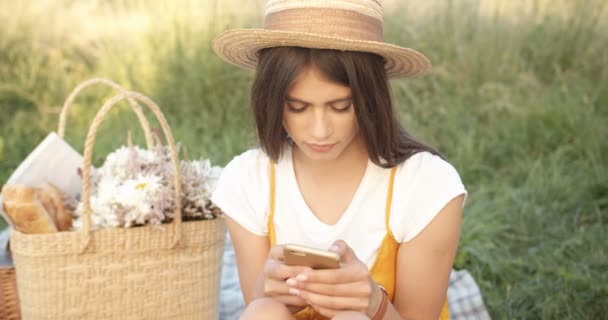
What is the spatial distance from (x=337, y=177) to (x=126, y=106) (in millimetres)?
3096

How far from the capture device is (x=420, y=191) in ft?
6.91

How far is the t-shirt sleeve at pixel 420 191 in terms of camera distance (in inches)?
81.1

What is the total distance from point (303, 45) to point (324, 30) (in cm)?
7

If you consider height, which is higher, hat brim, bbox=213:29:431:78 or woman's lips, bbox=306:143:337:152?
hat brim, bbox=213:29:431:78

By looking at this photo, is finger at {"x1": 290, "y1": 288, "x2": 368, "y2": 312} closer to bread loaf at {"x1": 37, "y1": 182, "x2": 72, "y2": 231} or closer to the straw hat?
the straw hat

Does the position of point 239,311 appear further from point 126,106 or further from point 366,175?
point 126,106

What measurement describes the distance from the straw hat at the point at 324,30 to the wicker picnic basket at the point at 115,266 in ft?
2.03

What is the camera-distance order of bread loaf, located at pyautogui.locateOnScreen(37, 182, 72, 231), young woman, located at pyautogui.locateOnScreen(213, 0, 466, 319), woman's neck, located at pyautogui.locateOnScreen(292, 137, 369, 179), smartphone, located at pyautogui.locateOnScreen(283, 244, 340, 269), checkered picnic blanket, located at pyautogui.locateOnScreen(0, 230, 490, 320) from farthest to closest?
checkered picnic blanket, located at pyautogui.locateOnScreen(0, 230, 490, 320), bread loaf, located at pyautogui.locateOnScreen(37, 182, 72, 231), woman's neck, located at pyautogui.locateOnScreen(292, 137, 369, 179), young woman, located at pyautogui.locateOnScreen(213, 0, 466, 319), smartphone, located at pyautogui.locateOnScreen(283, 244, 340, 269)

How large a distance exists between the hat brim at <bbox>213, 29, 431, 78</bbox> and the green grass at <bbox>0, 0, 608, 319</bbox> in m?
1.72

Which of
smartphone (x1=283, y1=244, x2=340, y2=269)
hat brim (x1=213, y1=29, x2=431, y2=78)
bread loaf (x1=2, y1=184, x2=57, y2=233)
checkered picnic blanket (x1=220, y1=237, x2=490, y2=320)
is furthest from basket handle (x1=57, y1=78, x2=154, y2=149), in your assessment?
smartphone (x1=283, y1=244, x2=340, y2=269)

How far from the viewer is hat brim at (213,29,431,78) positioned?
1.90 metres

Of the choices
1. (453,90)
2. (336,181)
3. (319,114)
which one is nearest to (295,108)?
(319,114)

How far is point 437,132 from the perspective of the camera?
4.79m

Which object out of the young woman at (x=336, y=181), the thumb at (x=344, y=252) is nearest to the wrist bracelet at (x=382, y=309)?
the young woman at (x=336, y=181)
